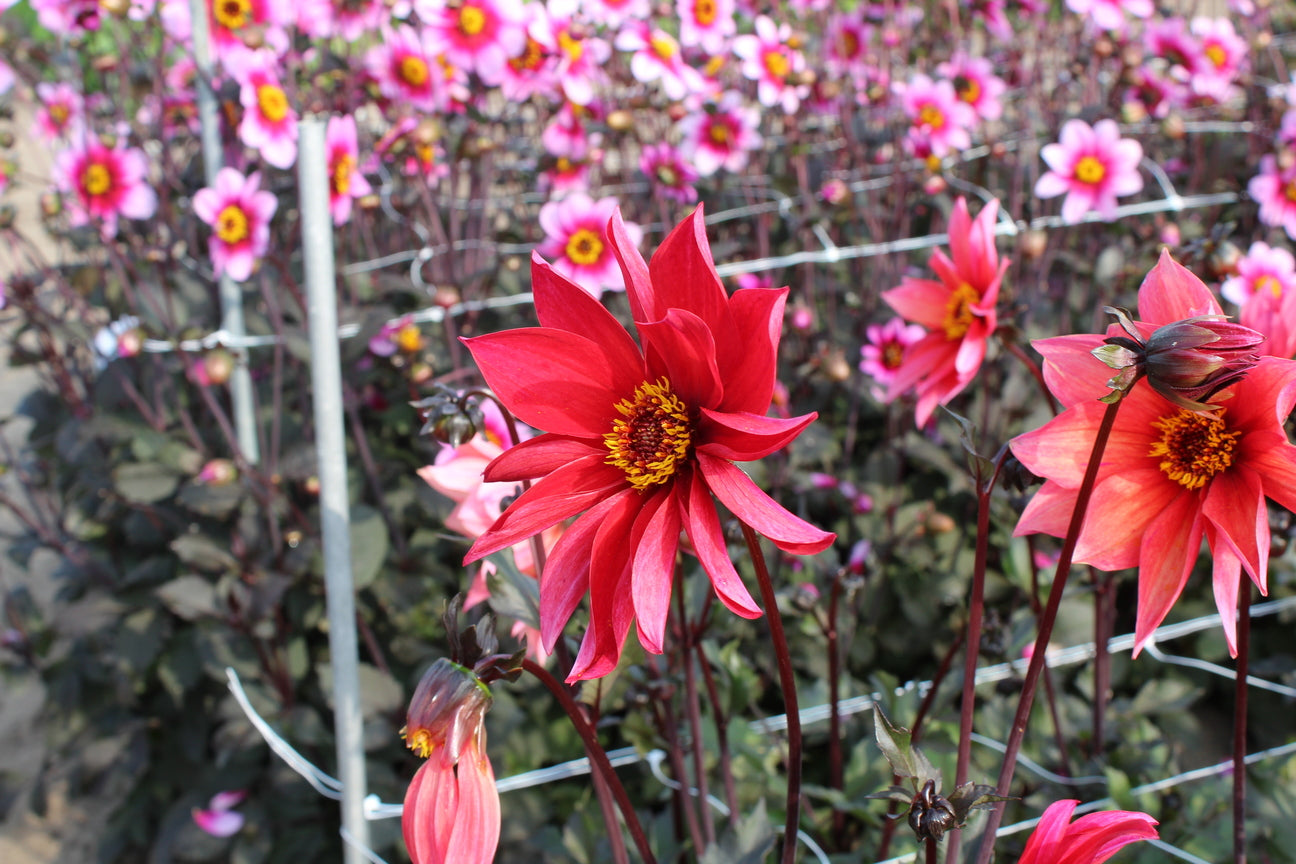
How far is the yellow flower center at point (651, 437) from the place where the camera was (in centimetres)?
59

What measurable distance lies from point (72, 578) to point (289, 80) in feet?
4.22

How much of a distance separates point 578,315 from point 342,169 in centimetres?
151

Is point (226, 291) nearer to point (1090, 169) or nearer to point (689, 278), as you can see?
point (689, 278)

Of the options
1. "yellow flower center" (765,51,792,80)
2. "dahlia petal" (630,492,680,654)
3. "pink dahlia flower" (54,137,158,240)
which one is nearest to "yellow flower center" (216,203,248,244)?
"pink dahlia flower" (54,137,158,240)

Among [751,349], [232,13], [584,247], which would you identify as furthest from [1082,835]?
[232,13]

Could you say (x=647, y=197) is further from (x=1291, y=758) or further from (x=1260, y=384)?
(x=1260, y=384)

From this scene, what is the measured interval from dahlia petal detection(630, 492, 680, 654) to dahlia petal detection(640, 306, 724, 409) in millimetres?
69

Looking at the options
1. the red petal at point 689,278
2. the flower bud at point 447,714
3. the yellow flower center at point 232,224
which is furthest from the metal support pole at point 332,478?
the yellow flower center at point 232,224

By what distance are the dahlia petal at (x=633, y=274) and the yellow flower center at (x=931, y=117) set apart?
84.5 inches

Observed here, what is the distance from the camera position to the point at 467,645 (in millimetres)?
588

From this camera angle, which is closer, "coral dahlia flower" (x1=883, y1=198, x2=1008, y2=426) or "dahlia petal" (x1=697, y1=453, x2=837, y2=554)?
"dahlia petal" (x1=697, y1=453, x2=837, y2=554)

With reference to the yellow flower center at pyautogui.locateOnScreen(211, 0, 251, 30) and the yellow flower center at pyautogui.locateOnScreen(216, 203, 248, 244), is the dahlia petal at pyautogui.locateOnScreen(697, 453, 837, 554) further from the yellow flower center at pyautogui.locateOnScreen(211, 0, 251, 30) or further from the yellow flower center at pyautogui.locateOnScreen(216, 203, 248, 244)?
the yellow flower center at pyautogui.locateOnScreen(211, 0, 251, 30)

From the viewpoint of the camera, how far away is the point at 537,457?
57 centimetres

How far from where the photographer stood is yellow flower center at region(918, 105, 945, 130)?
2.45 meters
